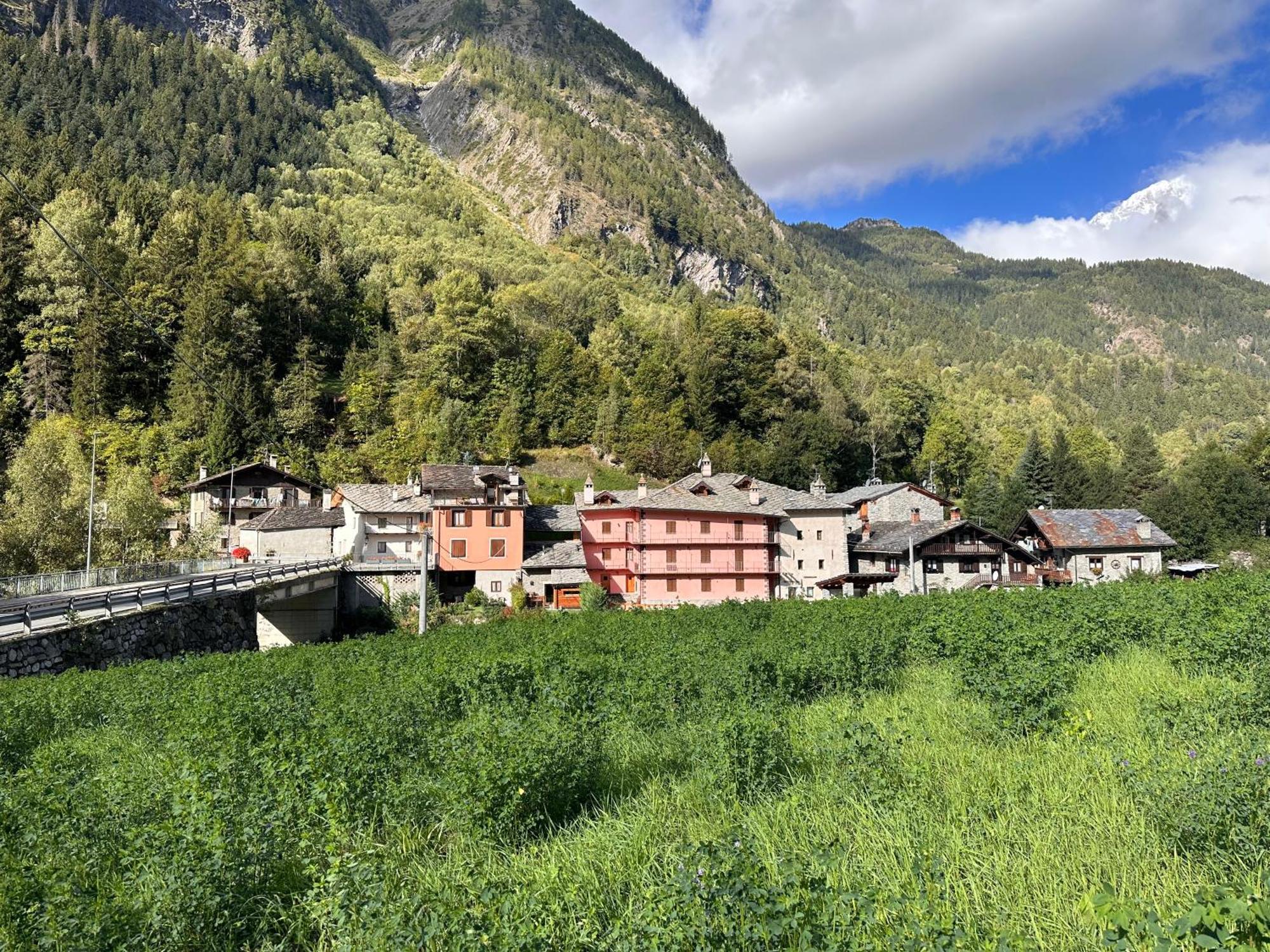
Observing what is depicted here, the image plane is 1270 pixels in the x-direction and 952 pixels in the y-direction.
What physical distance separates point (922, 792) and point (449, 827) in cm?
487

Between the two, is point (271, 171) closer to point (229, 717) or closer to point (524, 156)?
point (524, 156)

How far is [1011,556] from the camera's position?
5312 centimetres

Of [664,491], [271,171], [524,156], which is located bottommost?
[664,491]

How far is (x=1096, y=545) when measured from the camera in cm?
5847

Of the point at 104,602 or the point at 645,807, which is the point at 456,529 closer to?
the point at 104,602

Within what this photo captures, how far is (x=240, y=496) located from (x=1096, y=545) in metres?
67.6

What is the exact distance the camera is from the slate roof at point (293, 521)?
53.1 metres

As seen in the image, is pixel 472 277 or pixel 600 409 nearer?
pixel 600 409

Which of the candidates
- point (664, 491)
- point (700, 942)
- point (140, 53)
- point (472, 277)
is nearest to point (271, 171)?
point (140, 53)

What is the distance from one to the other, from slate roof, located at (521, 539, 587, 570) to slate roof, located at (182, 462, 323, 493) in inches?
897

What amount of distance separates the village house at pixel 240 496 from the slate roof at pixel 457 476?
15098 millimetres

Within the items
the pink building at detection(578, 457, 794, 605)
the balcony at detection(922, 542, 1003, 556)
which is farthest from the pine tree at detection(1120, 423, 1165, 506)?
the pink building at detection(578, 457, 794, 605)

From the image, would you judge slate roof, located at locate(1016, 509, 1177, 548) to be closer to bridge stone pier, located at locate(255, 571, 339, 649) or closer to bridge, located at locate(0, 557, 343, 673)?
bridge stone pier, located at locate(255, 571, 339, 649)

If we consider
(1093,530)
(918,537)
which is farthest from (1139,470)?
(918,537)
